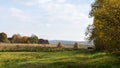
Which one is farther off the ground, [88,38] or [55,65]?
[88,38]

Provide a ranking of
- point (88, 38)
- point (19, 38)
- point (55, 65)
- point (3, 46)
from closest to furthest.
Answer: point (55, 65), point (88, 38), point (3, 46), point (19, 38)

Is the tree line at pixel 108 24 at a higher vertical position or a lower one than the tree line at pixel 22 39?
lower

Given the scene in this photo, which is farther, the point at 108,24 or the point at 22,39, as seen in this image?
the point at 22,39

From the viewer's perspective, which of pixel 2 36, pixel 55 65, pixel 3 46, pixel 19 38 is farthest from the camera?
pixel 19 38

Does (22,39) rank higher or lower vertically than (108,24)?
higher

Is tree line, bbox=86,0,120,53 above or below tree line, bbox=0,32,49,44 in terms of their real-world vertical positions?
below

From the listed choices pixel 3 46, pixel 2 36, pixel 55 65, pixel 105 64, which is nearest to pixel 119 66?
pixel 105 64

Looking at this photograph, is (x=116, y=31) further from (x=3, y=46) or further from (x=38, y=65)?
(x=3, y=46)

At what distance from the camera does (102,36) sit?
Result: 160 feet

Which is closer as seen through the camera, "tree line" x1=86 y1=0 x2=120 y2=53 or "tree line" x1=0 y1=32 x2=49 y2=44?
"tree line" x1=86 y1=0 x2=120 y2=53

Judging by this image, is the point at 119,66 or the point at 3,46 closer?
the point at 119,66

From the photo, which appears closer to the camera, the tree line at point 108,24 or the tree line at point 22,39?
the tree line at point 108,24

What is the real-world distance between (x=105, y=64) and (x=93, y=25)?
6.17m

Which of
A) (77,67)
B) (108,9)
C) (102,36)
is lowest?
(77,67)
